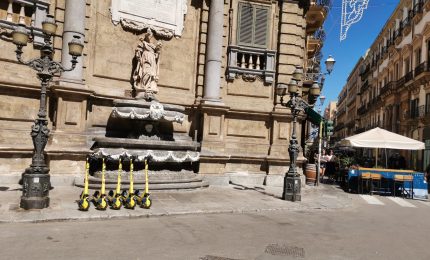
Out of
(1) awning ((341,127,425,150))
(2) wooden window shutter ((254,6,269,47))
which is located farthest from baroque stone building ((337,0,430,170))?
(2) wooden window shutter ((254,6,269,47))

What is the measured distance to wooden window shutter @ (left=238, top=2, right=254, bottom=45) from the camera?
1438 centimetres

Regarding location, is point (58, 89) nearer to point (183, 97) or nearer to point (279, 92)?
point (183, 97)

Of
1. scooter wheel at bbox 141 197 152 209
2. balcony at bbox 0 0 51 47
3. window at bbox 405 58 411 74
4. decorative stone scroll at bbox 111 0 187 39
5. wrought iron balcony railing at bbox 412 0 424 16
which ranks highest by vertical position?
wrought iron balcony railing at bbox 412 0 424 16

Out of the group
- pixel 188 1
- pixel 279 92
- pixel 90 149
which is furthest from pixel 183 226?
pixel 188 1

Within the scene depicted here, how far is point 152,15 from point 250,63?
13.3 feet

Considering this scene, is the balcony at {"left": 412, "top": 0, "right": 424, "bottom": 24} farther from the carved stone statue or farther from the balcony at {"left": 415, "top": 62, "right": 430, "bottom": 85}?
the carved stone statue

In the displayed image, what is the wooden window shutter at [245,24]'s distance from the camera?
1438cm

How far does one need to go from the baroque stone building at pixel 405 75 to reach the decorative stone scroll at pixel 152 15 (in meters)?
22.1

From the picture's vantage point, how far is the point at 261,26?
14.6 metres

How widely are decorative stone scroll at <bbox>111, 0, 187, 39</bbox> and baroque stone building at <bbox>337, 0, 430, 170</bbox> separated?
72.7 ft

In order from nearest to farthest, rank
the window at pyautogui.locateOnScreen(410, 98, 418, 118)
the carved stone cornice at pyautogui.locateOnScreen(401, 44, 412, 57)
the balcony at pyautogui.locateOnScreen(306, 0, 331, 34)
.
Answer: the balcony at pyautogui.locateOnScreen(306, 0, 331, 34) < the window at pyautogui.locateOnScreen(410, 98, 418, 118) < the carved stone cornice at pyautogui.locateOnScreen(401, 44, 412, 57)

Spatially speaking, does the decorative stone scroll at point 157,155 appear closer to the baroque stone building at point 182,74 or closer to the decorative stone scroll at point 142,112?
the baroque stone building at point 182,74

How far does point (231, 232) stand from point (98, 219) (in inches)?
103

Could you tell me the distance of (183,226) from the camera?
286 inches
